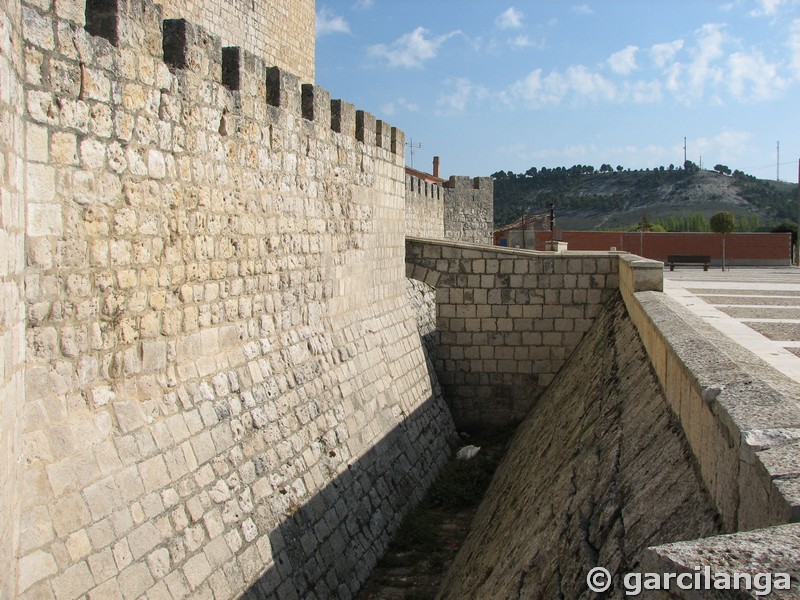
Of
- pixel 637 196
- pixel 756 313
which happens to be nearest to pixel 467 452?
pixel 756 313

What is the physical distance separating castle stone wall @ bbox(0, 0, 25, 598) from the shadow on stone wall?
2.23 meters

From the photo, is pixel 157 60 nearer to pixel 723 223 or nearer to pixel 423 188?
pixel 423 188

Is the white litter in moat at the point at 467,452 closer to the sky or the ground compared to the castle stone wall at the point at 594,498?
closer to the ground

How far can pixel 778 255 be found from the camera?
32438mm

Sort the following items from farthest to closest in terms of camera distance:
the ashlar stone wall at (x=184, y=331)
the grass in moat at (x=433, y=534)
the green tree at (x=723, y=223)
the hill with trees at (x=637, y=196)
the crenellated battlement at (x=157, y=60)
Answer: the hill with trees at (x=637, y=196), the green tree at (x=723, y=223), the grass in moat at (x=433, y=534), the crenellated battlement at (x=157, y=60), the ashlar stone wall at (x=184, y=331)

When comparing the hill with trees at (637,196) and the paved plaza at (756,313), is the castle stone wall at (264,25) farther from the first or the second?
the hill with trees at (637,196)

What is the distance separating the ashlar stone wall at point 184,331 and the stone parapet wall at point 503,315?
3.37 meters

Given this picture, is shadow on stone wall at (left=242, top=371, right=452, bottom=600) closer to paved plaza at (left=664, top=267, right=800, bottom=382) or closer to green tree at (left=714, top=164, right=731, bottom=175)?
paved plaza at (left=664, top=267, right=800, bottom=382)

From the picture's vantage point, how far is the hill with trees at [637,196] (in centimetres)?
7288

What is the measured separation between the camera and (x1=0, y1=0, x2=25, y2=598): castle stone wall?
10.4 feet

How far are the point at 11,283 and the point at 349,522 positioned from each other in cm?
431

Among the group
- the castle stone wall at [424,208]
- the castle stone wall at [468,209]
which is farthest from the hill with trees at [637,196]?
the castle stone wall at [424,208]

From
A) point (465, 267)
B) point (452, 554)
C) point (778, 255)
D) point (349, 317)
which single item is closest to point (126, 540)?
point (452, 554)

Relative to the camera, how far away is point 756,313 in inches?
336
